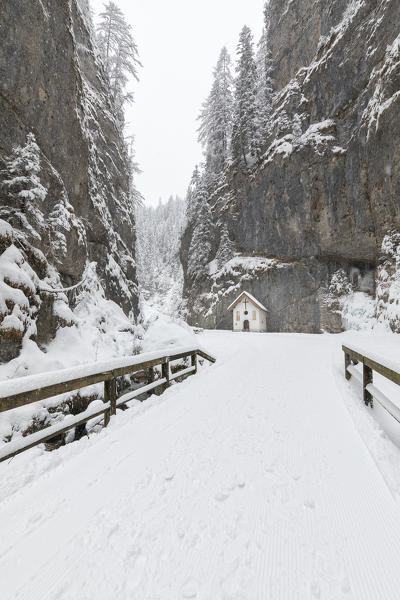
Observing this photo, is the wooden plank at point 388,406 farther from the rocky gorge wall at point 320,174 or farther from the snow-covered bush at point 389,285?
the rocky gorge wall at point 320,174

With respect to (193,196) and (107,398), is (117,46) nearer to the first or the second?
(193,196)

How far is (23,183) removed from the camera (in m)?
8.24

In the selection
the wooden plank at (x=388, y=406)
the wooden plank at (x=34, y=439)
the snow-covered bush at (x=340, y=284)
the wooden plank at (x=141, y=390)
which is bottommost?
the wooden plank at (x=141, y=390)

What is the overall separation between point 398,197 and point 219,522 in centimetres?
2403

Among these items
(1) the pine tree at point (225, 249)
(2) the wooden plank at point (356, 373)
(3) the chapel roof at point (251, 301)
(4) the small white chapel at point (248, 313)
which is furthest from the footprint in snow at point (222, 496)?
(1) the pine tree at point (225, 249)

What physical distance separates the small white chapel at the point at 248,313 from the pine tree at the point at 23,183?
26.5 meters

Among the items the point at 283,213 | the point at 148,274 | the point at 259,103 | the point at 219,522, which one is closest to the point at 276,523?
the point at 219,522

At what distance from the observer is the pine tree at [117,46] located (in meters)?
25.7

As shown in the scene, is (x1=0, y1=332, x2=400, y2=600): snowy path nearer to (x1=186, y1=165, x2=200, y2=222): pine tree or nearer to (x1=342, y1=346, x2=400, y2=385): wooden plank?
(x1=342, y1=346, x2=400, y2=385): wooden plank

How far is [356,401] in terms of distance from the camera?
5.68 meters

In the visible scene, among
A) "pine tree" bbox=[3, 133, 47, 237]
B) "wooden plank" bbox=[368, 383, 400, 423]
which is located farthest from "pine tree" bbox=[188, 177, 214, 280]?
"wooden plank" bbox=[368, 383, 400, 423]

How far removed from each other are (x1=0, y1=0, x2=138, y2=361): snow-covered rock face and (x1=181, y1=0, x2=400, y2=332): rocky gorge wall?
66.6 ft

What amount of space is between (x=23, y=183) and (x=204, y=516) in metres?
9.77

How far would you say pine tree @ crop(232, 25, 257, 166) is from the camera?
3516cm
